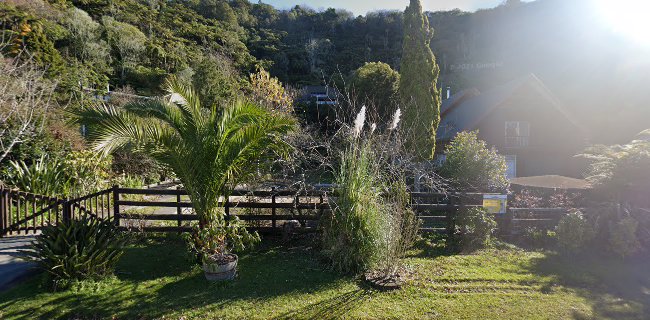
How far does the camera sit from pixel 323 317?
450 centimetres

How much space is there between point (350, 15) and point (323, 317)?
6568cm

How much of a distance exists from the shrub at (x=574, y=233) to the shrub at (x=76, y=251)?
28.0ft

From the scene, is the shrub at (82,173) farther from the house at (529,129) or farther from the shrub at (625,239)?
the house at (529,129)

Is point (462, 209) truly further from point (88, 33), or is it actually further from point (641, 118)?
point (88, 33)

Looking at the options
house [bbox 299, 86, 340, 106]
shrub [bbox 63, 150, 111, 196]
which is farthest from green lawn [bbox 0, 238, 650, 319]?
house [bbox 299, 86, 340, 106]

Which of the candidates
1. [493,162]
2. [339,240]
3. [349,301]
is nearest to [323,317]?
[349,301]

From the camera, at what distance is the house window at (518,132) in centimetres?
2069

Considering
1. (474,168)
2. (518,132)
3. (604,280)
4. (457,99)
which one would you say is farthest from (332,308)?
(457,99)

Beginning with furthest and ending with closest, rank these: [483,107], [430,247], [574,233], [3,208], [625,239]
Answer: [483,107] → [3,208] → [430,247] → [574,233] → [625,239]

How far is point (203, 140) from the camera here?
5.77 metres

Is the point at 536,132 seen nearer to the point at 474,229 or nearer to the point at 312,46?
the point at 474,229

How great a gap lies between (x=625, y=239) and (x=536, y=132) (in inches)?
603

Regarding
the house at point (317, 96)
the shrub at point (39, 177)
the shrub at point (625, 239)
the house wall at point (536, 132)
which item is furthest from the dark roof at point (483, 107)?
the shrub at point (39, 177)

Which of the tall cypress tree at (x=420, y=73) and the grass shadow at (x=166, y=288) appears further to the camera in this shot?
the tall cypress tree at (x=420, y=73)
